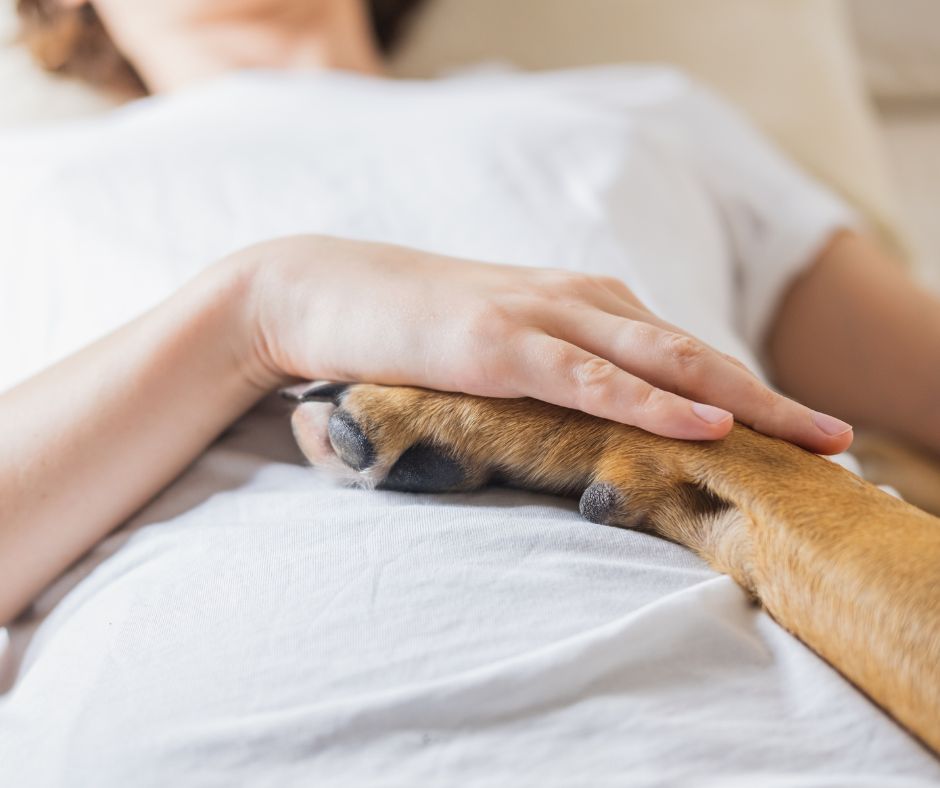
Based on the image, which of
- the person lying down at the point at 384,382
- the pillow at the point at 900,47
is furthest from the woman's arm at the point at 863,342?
the pillow at the point at 900,47

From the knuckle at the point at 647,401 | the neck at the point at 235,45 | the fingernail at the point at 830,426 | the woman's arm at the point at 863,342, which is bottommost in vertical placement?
the woman's arm at the point at 863,342

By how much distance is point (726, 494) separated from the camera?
23.5 inches

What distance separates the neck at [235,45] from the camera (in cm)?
129

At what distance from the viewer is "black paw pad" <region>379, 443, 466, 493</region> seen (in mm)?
625

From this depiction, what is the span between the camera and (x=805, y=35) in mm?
1812

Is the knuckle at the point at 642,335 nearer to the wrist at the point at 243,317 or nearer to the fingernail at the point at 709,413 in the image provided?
the fingernail at the point at 709,413

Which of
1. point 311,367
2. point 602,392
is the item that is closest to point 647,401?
point 602,392

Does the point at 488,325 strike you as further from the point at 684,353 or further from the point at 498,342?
the point at 684,353

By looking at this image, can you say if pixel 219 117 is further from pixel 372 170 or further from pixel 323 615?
pixel 323 615

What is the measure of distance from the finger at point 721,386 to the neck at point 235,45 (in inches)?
35.8

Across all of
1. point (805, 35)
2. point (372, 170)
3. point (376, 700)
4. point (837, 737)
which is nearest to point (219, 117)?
point (372, 170)

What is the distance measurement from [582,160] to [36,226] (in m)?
0.56

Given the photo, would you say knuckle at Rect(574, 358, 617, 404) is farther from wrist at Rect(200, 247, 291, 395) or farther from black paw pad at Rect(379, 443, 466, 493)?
wrist at Rect(200, 247, 291, 395)

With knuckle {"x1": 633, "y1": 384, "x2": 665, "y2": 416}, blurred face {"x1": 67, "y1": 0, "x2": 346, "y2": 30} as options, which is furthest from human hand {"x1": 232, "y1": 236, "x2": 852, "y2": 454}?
blurred face {"x1": 67, "y1": 0, "x2": 346, "y2": 30}
